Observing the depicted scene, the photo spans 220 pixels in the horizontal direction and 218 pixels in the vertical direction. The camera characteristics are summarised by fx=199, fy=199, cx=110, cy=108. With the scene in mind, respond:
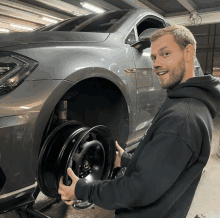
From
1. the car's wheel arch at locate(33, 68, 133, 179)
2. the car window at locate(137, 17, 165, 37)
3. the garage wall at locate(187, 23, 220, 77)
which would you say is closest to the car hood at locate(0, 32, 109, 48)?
the car's wheel arch at locate(33, 68, 133, 179)

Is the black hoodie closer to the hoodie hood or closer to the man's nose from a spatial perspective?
the hoodie hood

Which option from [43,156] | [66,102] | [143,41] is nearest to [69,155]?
[43,156]

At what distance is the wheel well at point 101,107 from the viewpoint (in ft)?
4.80

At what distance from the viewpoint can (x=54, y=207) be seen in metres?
1.58

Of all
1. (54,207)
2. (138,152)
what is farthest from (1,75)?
(54,207)

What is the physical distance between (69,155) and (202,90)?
0.73m

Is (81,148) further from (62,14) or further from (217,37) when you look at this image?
(217,37)

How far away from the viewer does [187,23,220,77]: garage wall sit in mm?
10102

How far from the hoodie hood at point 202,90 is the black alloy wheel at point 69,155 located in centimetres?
59

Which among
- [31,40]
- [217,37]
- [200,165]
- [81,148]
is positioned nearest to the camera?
[200,165]

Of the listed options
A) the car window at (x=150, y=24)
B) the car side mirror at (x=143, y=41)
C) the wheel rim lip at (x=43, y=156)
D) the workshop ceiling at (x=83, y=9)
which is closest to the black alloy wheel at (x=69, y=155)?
the wheel rim lip at (x=43, y=156)

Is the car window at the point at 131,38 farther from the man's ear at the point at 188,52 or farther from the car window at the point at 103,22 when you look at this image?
the man's ear at the point at 188,52

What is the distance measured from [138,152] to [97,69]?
596 mm

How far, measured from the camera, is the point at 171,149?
2.11 ft
